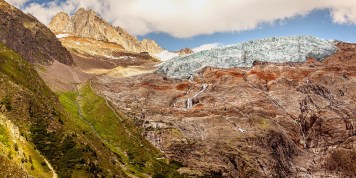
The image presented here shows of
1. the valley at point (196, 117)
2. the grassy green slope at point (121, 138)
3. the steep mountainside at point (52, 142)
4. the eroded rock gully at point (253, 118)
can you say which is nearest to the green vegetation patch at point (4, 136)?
the steep mountainside at point (52, 142)

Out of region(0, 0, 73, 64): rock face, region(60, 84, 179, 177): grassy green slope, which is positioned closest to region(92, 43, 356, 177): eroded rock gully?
region(60, 84, 179, 177): grassy green slope

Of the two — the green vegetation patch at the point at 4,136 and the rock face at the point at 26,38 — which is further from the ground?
the rock face at the point at 26,38

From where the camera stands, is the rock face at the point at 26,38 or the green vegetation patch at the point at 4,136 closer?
the green vegetation patch at the point at 4,136

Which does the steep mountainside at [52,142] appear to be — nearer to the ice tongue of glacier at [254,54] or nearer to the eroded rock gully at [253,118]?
the eroded rock gully at [253,118]

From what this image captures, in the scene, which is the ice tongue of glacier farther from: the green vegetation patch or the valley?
the green vegetation patch

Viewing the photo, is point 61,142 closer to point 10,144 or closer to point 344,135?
point 10,144

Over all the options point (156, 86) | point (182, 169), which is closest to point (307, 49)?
point (156, 86)
